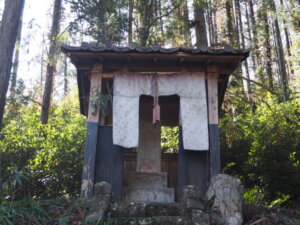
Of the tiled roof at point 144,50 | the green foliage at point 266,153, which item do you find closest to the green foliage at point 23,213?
the tiled roof at point 144,50

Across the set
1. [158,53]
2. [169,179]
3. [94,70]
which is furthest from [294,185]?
[94,70]

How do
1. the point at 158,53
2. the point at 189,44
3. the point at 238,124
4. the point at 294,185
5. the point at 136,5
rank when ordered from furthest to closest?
1. the point at 189,44
2. the point at 136,5
3. the point at 238,124
4. the point at 294,185
5. the point at 158,53

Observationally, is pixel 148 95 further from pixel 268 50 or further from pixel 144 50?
pixel 268 50

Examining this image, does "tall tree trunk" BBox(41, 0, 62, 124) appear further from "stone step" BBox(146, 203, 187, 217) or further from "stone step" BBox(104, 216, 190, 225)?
"stone step" BBox(104, 216, 190, 225)

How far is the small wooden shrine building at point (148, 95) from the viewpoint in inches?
289

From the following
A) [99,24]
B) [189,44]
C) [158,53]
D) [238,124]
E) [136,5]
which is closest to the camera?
[158,53]

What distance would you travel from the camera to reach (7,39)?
7.95 metres

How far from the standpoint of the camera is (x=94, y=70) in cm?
787

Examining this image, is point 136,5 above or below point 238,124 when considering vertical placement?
above

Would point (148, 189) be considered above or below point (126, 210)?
above

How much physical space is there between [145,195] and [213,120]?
2742mm

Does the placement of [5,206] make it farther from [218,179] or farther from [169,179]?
[169,179]

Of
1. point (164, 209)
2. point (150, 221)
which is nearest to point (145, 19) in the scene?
point (164, 209)

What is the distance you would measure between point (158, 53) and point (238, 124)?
21.6 ft
